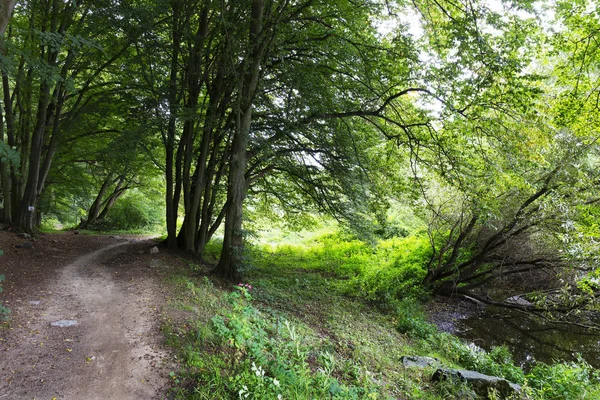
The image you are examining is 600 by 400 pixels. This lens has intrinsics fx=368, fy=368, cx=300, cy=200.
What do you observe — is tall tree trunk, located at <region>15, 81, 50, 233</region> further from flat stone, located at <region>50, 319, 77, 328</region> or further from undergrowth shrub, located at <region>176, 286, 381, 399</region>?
undergrowth shrub, located at <region>176, 286, 381, 399</region>

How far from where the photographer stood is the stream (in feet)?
30.3

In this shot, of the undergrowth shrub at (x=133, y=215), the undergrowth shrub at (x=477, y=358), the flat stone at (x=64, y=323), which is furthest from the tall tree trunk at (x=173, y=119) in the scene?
the undergrowth shrub at (x=133, y=215)

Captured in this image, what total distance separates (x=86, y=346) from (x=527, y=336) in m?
10.9

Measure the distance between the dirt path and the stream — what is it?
8.22 metres

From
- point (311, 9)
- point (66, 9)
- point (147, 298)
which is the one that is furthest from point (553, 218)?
point (66, 9)

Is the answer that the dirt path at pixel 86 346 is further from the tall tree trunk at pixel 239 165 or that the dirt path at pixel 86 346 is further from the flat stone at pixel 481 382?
the flat stone at pixel 481 382

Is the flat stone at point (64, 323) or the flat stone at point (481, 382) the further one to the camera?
the flat stone at point (481, 382)

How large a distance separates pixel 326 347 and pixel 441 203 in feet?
23.9

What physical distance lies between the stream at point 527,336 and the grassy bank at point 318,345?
1.22 m

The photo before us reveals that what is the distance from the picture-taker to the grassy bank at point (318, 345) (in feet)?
13.9

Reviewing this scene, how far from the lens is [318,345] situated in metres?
6.03

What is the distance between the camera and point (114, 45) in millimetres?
10758

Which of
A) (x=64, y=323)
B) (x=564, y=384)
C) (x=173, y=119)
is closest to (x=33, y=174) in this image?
(x=173, y=119)

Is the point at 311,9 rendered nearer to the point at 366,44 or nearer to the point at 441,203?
the point at 366,44
